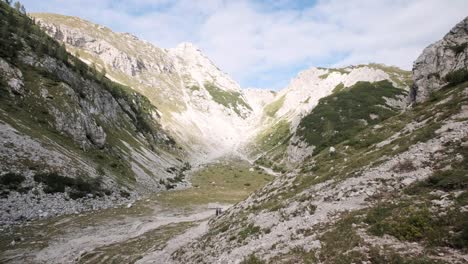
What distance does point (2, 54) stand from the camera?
75500 millimetres

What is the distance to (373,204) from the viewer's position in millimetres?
19031

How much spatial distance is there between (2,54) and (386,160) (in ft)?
291

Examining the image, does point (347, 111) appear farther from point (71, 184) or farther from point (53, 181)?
point (53, 181)

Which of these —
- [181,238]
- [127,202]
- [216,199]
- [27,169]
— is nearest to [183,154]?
[216,199]

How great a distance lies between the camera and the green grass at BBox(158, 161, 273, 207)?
68.4 m

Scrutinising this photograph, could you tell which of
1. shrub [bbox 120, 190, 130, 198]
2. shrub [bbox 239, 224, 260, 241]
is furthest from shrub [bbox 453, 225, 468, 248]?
shrub [bbox 120, 190, 130, 198]

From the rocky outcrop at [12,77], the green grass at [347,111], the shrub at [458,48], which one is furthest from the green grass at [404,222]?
the green grass at [347,111]

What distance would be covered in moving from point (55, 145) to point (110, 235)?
30243mm

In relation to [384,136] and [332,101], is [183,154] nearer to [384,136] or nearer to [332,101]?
[332,101]

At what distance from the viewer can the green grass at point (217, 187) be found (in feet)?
224

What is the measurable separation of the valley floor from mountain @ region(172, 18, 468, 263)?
5442 mm

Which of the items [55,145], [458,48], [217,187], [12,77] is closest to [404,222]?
[458,48]

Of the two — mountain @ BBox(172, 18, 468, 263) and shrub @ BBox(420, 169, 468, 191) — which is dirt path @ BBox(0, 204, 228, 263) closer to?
mountain @ BBox(172, 18, 468, 263)

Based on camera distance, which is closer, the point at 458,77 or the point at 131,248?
the point at 131,248
